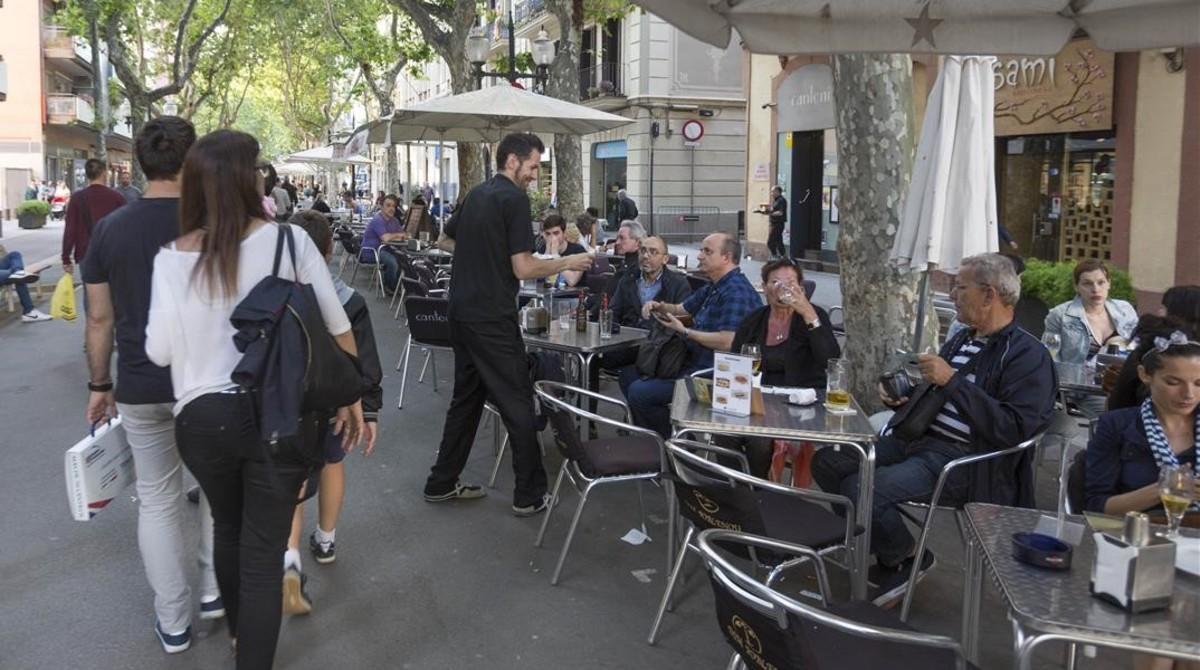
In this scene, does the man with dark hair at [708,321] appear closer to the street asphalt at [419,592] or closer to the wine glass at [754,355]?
the street asphalt at [419,592]

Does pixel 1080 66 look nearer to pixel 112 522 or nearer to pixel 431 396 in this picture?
pixel 431 396

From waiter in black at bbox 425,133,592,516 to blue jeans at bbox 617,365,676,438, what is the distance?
86cm

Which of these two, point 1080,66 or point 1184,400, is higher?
point 1080,66

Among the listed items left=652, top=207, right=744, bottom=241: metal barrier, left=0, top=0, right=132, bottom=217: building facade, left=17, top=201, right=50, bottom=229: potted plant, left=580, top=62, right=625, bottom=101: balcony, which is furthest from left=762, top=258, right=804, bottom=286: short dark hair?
left=0, top=0, right=132, bottom=217: building facade

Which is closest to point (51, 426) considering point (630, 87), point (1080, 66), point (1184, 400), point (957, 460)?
point (957, 460)

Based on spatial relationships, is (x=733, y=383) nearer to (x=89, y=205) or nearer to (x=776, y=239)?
(x=89, y=205)

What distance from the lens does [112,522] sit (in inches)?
200

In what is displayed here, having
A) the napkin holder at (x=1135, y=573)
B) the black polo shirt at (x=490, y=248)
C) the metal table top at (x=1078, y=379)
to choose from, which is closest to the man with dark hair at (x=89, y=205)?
the black polo shirt at (x=490, y=248)

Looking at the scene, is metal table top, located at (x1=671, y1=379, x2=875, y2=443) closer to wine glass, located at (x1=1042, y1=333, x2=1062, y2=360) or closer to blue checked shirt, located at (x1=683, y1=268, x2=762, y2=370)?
blue checked shirt, located at (x1=683, y1=268, x2=762, y2=370)

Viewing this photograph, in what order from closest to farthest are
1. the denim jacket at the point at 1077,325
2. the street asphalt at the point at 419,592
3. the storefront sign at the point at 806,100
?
the street asphalt at the point at 419,592
the denim jacket at the point at 1077,325
the storefront sign at the point at 806,100

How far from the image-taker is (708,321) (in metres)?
5.79

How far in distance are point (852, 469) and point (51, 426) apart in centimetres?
573

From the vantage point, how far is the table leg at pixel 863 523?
3801 millimetres

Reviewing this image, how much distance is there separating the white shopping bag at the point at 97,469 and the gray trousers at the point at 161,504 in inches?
3.9
